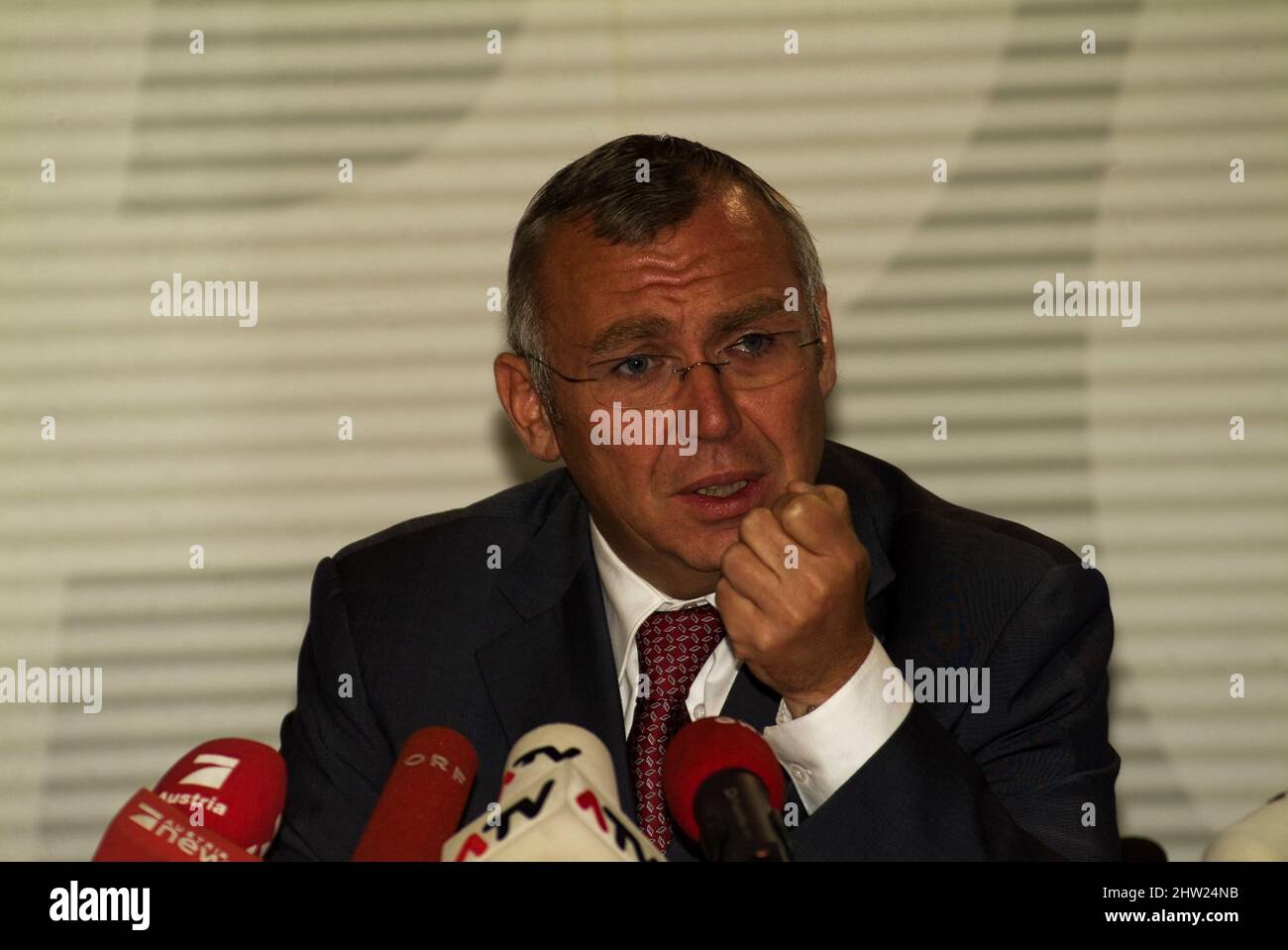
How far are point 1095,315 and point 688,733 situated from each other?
3022mm

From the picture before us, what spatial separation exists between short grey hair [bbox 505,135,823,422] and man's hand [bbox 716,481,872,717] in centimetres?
63

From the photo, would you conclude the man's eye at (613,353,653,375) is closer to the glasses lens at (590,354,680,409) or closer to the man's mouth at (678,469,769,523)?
the glasses lens at (590,354,680,409)

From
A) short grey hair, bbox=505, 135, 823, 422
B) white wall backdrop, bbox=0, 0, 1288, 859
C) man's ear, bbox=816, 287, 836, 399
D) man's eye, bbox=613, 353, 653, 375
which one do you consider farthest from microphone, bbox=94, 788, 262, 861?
white wall backdrop, bbox=0, 0, 1288, 859

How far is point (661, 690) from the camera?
281 centimetres

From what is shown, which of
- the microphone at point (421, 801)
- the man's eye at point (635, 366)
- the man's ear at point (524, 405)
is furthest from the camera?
the man's ear at point (524, 405)

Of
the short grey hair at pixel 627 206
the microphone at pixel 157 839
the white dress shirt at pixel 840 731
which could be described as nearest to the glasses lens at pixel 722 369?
the short grey hair at pixel 627 206

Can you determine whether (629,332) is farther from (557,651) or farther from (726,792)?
(726,792)

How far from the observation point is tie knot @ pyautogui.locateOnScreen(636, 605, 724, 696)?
2.82m

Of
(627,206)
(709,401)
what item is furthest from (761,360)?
(627,206)

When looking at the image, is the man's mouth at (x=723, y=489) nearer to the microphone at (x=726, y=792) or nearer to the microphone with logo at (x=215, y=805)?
the microphone at (x=726, y=792)

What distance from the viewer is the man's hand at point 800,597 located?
2307 millimetres

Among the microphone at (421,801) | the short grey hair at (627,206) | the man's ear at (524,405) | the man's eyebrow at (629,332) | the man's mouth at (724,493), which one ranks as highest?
the short grey hair at (627,206)
